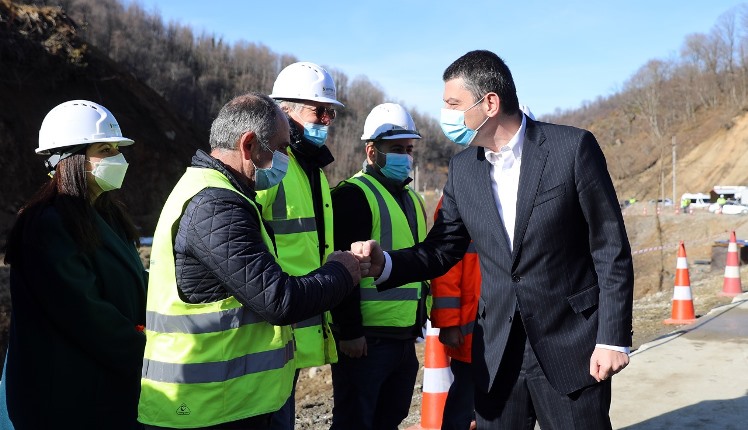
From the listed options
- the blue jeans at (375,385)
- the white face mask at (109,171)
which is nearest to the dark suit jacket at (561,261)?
the blue jeans at (375,385)

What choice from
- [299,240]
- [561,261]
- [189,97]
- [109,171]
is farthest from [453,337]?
[189,97]

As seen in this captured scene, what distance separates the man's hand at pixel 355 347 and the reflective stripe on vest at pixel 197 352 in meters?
Result: 1.34

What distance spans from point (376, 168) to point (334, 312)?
1026 mm

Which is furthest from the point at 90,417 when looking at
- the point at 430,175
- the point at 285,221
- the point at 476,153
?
the point at 430,175

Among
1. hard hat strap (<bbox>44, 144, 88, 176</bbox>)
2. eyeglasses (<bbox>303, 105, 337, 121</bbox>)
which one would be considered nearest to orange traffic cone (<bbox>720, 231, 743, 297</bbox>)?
eyeglasses (<bbox>303, 105, 337, 121</bbox>)

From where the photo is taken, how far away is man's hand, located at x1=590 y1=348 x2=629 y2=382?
2.59m

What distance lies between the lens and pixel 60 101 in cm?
2608

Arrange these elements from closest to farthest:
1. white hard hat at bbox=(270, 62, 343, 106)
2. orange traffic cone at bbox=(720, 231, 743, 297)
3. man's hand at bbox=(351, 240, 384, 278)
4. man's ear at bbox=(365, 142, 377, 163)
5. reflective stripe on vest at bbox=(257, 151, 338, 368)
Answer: man's hand at bbox=(351, 240, 384, 278)
reflective stripe on vest at bbox=(257, 151, 338, 368)
white hard hat at bbox=(270, 62, 343, 106)
man's ear at bbox=(365, 142, 377, 163)
orange traffic cone at bbox=(720, 231, 743, 297)

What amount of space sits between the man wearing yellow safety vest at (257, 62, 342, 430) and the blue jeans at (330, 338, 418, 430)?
1.19 ft

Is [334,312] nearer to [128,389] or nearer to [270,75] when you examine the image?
[128,389]

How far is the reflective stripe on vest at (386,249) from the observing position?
13.0ft

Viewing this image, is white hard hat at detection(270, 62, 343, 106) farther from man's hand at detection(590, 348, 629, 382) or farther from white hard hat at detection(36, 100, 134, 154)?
man's hand at detection(590, 348, 629, 382)

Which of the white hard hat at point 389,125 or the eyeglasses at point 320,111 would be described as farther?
the white hard hat at point 389,125

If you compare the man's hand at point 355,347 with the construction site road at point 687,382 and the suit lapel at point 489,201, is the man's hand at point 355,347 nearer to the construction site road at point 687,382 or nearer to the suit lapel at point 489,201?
the suit lapel at point 489,201
